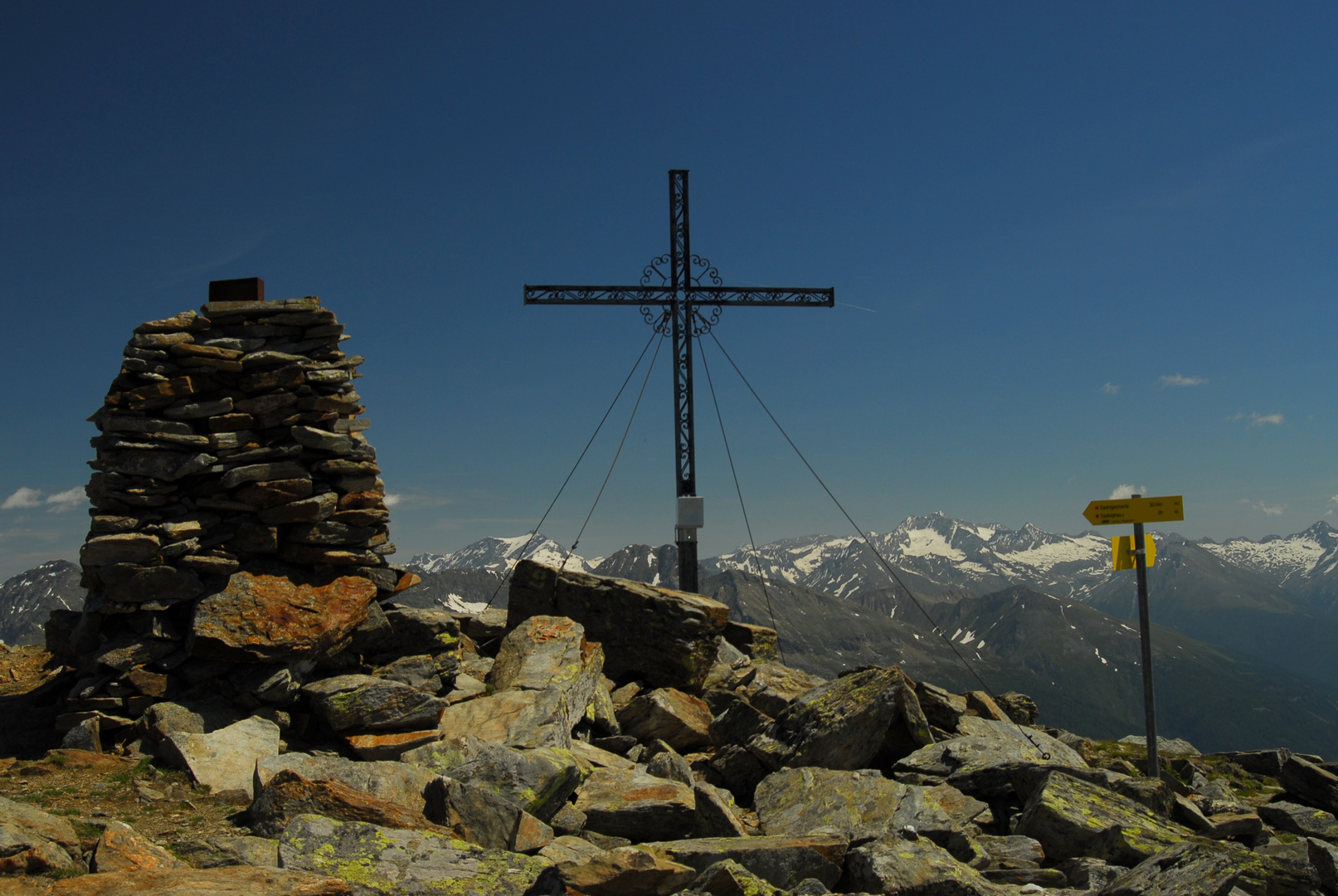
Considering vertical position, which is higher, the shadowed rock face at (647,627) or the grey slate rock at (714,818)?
the shadowed rock face at (647,627)

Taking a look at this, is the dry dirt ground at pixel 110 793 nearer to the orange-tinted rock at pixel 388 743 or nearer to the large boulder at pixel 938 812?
the orange-tinted rock at pixel 388 743

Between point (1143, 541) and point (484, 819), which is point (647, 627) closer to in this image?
point (484, 819)

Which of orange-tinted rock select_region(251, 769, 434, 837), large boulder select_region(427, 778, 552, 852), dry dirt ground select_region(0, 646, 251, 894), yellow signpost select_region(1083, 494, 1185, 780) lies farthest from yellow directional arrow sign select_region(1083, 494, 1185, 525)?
dry dirt ground select_region(0, 646, 251, 894)

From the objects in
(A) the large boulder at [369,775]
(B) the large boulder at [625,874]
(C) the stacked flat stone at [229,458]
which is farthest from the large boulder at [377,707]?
(B) the large boulder at [625,874]

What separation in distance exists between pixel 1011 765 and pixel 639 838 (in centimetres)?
596

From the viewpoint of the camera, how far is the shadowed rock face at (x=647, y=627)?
51.3 ft

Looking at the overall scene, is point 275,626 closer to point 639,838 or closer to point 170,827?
point 170,827

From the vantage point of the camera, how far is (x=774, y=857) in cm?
794

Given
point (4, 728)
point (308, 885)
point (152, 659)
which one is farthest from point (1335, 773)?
point (4, 728)

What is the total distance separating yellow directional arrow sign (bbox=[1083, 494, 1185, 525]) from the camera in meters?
14.7

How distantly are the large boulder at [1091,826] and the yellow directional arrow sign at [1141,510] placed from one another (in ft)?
20.5

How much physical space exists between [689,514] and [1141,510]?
1027 centimetres

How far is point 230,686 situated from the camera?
39.5 ft

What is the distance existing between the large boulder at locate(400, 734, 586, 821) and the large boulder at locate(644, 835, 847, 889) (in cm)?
168
